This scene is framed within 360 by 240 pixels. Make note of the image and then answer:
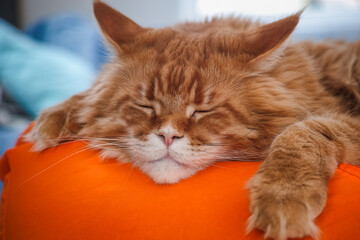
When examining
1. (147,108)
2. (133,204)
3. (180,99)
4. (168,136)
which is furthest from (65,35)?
(133,204)

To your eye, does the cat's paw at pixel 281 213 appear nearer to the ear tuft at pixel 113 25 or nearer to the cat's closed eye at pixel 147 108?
the cat's closed eye at pixel 147 108

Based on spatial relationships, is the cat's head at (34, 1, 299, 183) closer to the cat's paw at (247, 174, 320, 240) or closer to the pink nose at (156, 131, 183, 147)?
the pink nose at (156, 131, 183, 147)

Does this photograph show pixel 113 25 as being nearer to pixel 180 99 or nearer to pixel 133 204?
pixel 180 99

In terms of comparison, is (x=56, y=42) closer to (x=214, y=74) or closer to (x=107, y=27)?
(x=107, y=27)

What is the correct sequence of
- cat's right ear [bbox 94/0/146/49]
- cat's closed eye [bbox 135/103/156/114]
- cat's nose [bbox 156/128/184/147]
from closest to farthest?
cat's nose [bbox 156/128/184/147] < cat's closed eye [bbox 135/103/156/114] < cat's right ear [bbox 94/0/146/49]

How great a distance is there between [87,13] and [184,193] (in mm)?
4585

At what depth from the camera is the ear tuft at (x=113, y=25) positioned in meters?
1.43

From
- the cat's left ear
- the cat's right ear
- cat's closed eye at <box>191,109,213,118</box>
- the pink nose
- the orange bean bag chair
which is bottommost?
the orange bean bag chair

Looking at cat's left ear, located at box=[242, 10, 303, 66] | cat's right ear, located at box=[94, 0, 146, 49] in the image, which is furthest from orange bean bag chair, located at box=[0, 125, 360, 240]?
cat's right ear, located at box=[94, 0, 146, 49]

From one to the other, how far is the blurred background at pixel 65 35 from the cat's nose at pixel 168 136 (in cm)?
104

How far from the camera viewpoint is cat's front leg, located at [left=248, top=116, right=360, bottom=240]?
824 millimetres

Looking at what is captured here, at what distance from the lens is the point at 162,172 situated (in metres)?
1.13

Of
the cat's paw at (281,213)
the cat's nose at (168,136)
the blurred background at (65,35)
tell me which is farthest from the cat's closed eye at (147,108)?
the blurred background at (65,35)

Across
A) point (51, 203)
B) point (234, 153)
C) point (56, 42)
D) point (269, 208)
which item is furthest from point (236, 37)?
point (56, 42)
